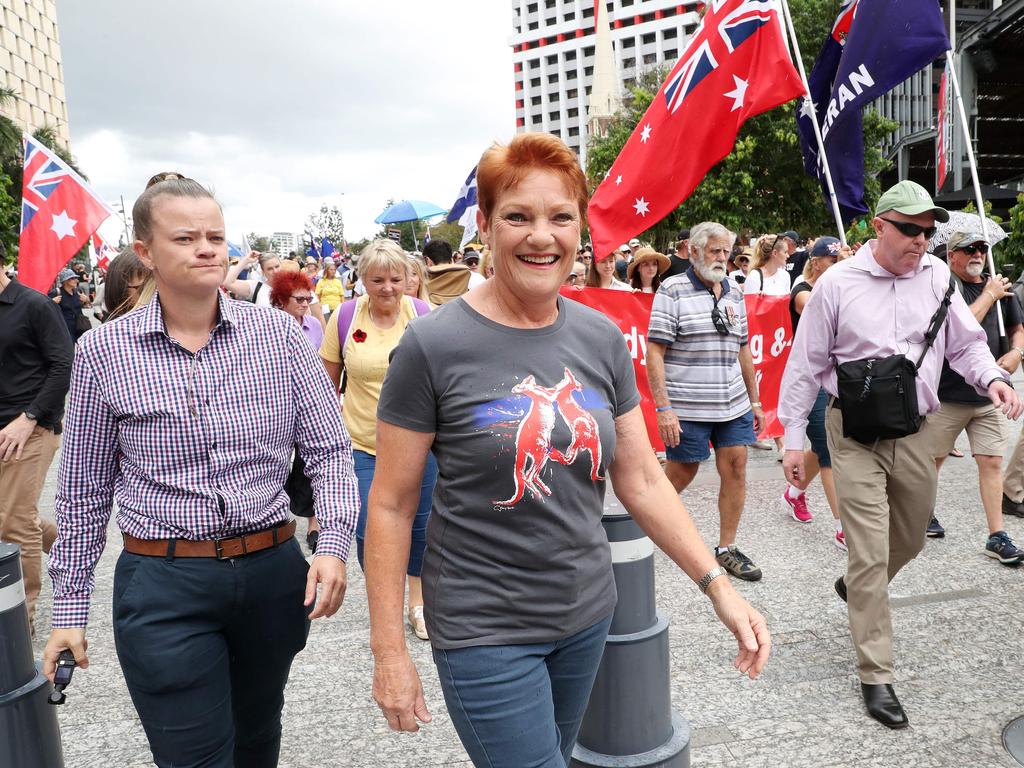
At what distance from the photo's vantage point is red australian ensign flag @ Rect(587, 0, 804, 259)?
18.5 ft

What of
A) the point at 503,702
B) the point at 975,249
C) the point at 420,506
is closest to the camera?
the point at 503,702

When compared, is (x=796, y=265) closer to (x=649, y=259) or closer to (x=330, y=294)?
(x=649, y=259)

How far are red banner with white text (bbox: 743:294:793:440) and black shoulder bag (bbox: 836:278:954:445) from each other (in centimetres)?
375

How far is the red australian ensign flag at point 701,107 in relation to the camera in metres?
5.64

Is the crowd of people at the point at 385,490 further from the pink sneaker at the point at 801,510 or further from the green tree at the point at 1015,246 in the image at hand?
the green tree at the point at 1015,246

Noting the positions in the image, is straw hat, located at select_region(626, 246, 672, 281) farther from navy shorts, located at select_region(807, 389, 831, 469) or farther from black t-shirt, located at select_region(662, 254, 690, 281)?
navy shorts, located at select_region(807, 389, 831, 469)

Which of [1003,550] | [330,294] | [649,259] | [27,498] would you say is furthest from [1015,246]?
[27,498]

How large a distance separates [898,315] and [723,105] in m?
2.66

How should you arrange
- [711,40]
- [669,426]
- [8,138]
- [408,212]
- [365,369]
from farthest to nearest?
[8,138] → [408,212] → [711,40] → [669,426] → [365,369]

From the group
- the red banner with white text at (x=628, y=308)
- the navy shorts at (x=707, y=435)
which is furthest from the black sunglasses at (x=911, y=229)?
the red banner with white text at (x=628, y=308)

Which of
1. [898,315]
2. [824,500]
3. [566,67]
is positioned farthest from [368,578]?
[566,67]

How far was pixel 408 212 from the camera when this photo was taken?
73.2 feet

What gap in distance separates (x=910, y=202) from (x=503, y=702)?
271 centimetres

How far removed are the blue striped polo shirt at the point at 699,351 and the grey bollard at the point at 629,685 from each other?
2346 mm
